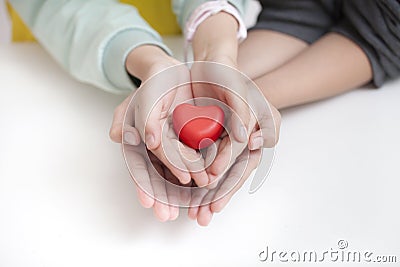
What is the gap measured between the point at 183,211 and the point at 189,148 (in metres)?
0.07

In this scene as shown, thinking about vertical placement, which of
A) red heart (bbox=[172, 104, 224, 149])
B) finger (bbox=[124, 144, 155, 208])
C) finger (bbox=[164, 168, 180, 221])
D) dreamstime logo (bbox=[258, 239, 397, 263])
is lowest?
dreamstime logo (bbox=[258, 239, 397, 263])

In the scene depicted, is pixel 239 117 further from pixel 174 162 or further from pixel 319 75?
pixel 319 75

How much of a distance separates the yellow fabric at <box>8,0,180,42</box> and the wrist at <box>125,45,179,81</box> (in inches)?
8.1

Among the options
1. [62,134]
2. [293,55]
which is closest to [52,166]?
[62,134]

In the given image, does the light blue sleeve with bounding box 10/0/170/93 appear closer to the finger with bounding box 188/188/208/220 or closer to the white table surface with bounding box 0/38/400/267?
the white table surface with bounding box 0/38/400/267

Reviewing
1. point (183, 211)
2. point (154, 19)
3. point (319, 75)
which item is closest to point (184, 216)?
point (183, 211)

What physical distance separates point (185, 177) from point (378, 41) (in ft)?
0.93

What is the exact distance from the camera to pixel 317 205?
502 millimetres

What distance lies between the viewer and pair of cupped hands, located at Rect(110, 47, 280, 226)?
451 millimetres

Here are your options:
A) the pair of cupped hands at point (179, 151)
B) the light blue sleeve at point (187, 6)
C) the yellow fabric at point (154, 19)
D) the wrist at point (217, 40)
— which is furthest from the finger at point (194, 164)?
the yellow fabric at point (154, 19)

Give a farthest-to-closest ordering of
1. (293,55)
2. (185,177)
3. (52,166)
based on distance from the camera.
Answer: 1. (293,55)
2. (52,166)
3. (185,177)

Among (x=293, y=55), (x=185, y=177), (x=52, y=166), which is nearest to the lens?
(x=185, y=177)

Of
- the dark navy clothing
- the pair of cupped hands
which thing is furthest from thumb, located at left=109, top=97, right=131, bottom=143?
the dark navy clothing

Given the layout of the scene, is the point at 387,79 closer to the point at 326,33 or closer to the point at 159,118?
the point at 326,33
